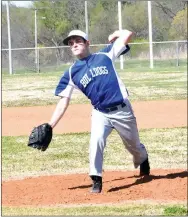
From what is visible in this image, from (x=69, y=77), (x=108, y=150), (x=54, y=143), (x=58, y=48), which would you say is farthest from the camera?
(x=58, y=48)

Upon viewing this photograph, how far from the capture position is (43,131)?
7.10 m

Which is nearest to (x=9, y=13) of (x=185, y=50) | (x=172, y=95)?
(x=185, y=50)

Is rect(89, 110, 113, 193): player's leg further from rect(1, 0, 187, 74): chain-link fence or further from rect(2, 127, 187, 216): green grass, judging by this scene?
rect(1, 0, 187, 74): chain-link fence

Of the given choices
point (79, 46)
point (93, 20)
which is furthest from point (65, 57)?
point (79, 46)

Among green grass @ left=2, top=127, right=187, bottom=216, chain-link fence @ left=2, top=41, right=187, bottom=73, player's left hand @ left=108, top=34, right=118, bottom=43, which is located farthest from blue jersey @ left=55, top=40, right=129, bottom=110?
chain-link fence @ left=2, top=41, right=187, bottom=73

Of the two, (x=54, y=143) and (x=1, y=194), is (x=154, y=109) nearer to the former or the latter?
(x=54, y=143)

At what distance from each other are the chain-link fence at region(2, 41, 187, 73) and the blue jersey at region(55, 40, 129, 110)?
28.4 m

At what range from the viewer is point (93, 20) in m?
36.1

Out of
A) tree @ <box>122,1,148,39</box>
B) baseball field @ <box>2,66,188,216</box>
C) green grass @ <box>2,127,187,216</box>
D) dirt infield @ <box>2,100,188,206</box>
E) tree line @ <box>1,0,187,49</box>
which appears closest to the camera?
green grass @ <box>2,127,187,216</box>

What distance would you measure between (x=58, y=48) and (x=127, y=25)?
161 inches

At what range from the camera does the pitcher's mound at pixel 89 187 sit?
267 inches

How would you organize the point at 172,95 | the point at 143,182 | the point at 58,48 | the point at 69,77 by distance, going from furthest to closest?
the point at 58,48, the point at 172,95, the point at 143,182, the point at 69,77

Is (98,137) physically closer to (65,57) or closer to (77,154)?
(77,154)

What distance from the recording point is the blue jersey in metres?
6.88
